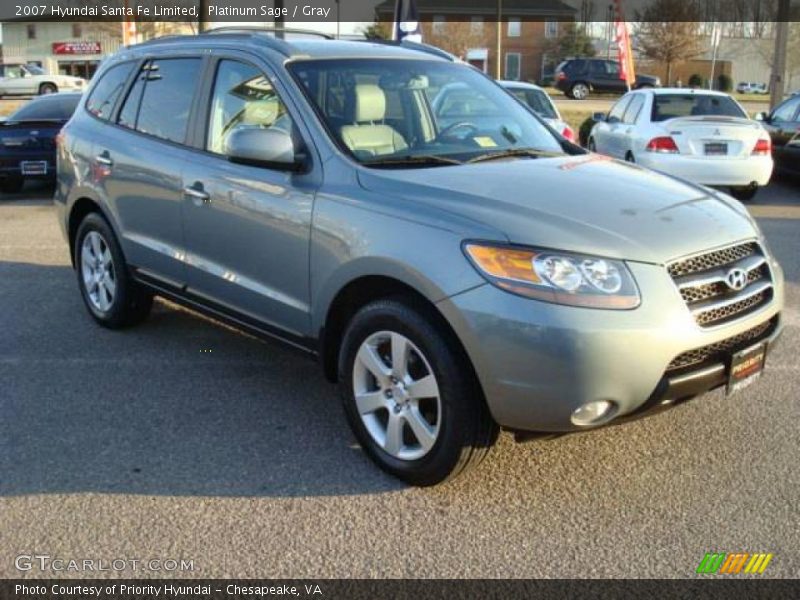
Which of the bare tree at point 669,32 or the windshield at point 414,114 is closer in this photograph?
the windshield at point 414,114

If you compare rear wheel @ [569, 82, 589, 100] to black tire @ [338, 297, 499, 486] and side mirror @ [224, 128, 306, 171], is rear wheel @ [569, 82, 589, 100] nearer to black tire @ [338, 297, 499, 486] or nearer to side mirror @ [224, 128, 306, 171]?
side mirror @ [224, 128, 306, 171]

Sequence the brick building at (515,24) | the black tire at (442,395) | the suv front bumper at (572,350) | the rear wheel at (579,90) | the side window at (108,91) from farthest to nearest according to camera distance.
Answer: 1. the brick building at (515,24)
2. the rear wheel at (579,90)
3. the side window at (108,91)
4. the black tire at (442,395)
5. the suv front bumper at (572,350)

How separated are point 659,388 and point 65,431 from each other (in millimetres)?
2815

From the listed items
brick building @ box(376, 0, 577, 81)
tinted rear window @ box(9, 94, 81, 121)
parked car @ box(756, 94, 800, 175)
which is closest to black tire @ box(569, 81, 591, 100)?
brick building @ box(376, 0, 577, 81)

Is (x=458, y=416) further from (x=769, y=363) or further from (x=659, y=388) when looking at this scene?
(x=769, y=363)

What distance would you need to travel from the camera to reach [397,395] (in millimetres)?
3527

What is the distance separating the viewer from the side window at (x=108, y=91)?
553 cm

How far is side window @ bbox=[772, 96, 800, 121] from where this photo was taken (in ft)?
43.0

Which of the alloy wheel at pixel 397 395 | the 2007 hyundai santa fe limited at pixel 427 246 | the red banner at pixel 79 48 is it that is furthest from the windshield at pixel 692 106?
the red banner at pixel 79 48

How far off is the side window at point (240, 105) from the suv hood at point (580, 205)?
76 centimetres

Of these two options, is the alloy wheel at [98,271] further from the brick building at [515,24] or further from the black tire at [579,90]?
the brick building at [515,24]

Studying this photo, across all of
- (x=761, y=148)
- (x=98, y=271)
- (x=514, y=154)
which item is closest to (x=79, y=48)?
(x=761, y=148)

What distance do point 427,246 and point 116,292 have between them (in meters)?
2.99

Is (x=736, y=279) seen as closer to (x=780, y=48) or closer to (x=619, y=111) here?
(x=619, y=111)
